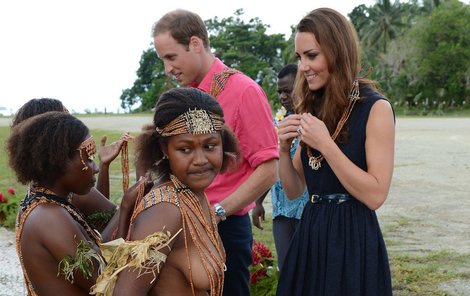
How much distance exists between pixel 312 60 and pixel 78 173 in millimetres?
1208

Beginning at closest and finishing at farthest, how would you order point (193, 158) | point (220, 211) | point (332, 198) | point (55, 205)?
point (193, 158), point (55, 205), point (332, 198), point (220, 211)

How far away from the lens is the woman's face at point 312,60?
117 inches

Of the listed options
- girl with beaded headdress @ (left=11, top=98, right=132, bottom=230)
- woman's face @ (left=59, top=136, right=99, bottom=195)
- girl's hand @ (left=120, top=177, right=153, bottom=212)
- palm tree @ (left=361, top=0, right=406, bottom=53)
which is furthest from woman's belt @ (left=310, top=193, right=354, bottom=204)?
palm tree @ (left=361, top=0, right=406, bottom=53)

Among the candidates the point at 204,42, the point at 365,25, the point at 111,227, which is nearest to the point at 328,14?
the point at 204,42

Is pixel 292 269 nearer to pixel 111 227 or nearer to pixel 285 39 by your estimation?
pixel 111 227

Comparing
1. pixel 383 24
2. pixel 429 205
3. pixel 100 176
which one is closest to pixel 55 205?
pixel 100 176

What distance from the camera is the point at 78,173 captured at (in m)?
2.85

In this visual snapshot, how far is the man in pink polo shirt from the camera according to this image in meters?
3.38

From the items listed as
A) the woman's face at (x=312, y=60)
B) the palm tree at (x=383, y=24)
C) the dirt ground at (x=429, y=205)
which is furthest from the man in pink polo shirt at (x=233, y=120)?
the palm tree at (x=383, y=24)

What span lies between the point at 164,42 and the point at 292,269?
4.49 feet

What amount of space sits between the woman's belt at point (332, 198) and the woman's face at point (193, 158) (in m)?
0.64

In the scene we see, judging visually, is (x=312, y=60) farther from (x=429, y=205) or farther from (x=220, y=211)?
(x=429, y=205)

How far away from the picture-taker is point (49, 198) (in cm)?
278

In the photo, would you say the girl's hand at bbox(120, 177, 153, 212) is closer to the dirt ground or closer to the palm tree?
the dirt ground
